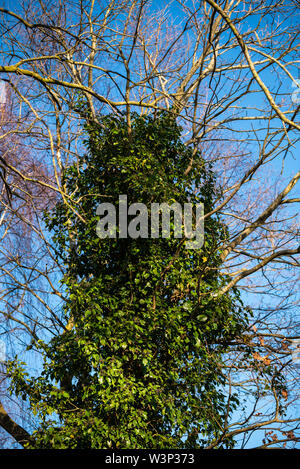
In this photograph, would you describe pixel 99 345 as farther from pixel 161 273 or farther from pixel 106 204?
pixel 106 204

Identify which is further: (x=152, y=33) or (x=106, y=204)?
(x=152, y=33)

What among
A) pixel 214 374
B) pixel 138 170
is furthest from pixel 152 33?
pixel 214 374

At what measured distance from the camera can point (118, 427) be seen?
4.77 metres

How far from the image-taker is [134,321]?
5164 mm

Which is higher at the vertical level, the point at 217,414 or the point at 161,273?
the point at 161,273

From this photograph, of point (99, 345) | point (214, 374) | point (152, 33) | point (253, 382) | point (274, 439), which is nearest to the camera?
point (274, 439)

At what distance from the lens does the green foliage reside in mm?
4875

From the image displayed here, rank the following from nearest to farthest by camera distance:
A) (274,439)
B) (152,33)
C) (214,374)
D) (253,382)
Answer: (274,439) < (214,374) < (253,382) < (152,33)

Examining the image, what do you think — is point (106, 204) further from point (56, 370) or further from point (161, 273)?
point (56, 370)

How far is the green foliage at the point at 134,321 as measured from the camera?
4875mm

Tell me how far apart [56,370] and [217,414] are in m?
1.93

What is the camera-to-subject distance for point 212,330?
5.73 meters
